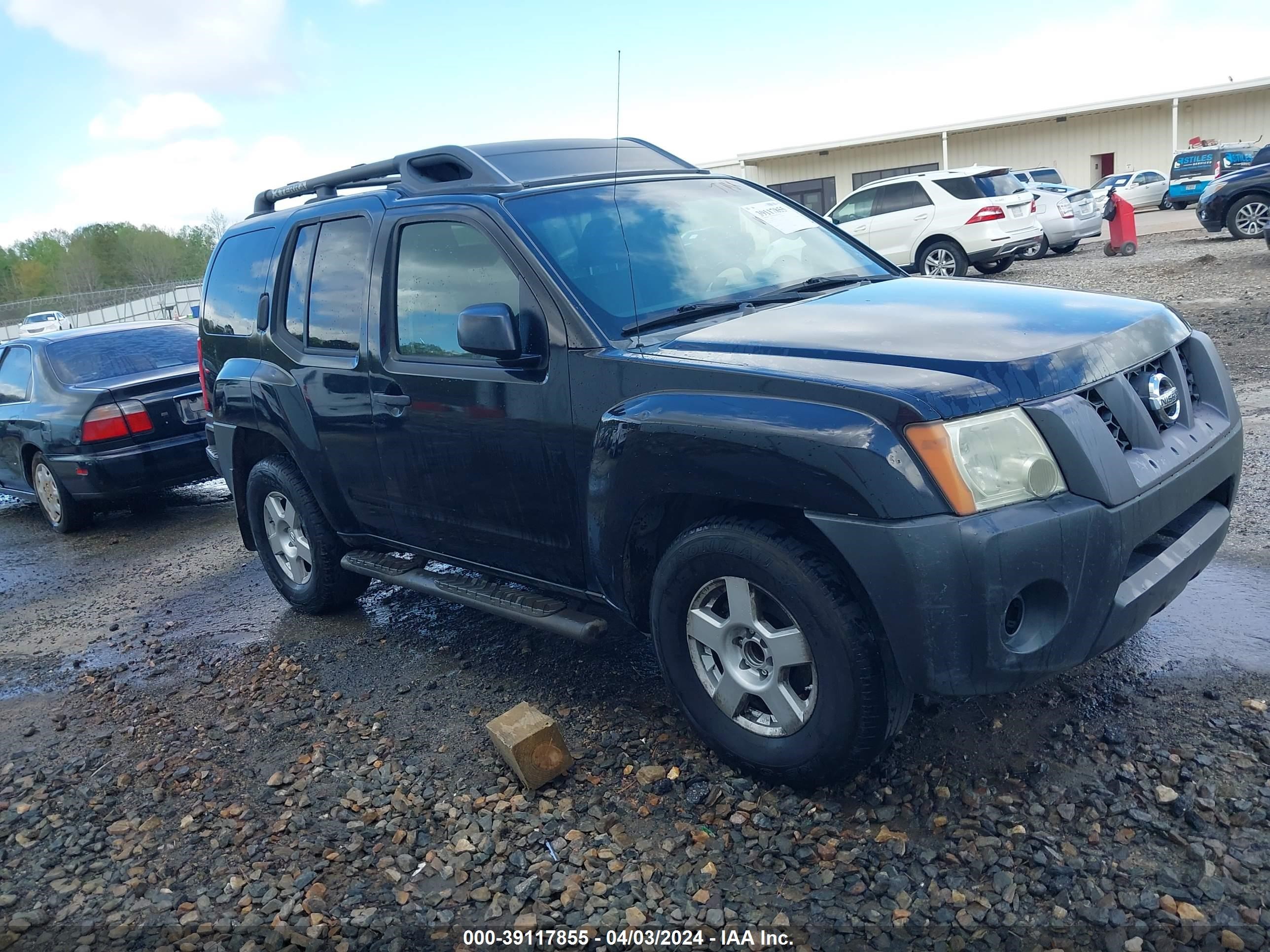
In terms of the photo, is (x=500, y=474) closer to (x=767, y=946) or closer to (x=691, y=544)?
(x=691, y=544)

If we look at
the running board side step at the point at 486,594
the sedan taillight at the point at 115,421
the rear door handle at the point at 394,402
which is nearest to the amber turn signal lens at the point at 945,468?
the running board side step at the point at 486,594

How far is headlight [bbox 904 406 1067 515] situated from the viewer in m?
2.63

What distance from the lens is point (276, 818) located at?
11.1 feet

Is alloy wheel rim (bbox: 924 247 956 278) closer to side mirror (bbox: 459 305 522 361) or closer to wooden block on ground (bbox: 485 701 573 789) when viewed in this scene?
side mirror (bbox: 459 305 522 361)

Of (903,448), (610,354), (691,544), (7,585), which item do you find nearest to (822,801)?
(691,544)

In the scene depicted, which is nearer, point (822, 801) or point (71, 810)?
point (822, 801)

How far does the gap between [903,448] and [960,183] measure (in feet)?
48.8

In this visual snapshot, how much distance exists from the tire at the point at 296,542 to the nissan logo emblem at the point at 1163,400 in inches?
144

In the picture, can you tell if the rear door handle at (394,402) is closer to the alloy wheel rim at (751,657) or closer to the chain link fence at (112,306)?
the alloy wheel rim at (751,657)

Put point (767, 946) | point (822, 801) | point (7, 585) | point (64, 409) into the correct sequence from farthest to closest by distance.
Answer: point (64, 409), point (7, 585), point (822, 801), point (767, 946)

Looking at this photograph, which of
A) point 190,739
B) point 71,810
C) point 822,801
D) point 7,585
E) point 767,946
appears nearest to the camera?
point 767,946

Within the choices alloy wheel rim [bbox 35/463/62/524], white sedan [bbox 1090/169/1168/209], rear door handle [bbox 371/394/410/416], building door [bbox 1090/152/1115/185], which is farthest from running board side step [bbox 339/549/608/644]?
building door [bbox 1090/152/1115/185]

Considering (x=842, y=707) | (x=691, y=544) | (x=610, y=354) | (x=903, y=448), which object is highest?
(x=610, y=354)

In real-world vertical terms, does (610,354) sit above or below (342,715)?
above
